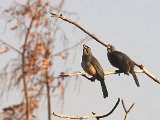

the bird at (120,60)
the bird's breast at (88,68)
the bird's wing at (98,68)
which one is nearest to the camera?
the bird's wing at (98,68)

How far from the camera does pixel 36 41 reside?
1159cm

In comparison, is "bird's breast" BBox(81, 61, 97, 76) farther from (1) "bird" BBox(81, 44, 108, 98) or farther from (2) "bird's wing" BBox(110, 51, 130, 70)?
(2) "bird's wing" BBox(110, 51, 130, 70)

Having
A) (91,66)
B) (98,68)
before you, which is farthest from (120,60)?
(98,68)

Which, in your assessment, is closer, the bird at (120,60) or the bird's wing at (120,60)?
the bird at (120,60)

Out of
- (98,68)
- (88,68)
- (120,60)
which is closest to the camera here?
(98,68)

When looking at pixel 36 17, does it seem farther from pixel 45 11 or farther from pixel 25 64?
pixel 25 64

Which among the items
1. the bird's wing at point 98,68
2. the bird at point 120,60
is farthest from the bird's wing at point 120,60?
the bird's wing at point 98,68

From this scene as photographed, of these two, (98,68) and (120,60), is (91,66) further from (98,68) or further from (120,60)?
(120,60)

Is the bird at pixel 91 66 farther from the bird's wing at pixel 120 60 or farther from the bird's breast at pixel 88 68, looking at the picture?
the bird's wing at pixel 120 60

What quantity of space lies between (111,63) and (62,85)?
4201mm

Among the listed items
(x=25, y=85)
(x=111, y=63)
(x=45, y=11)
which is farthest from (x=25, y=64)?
(x=111, y=63)

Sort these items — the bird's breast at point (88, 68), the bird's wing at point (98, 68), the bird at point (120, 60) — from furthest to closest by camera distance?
1. the bird's breast at point (88, 68)
2. the bird at point (120, 60)
3. the bird's wing at point (98, 68)

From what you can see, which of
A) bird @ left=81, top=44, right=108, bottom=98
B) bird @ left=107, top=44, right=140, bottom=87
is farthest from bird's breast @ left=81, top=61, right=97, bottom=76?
bird @ left=107, top=44, right=140, bottom=87

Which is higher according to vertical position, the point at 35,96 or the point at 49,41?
the point at 49,41
